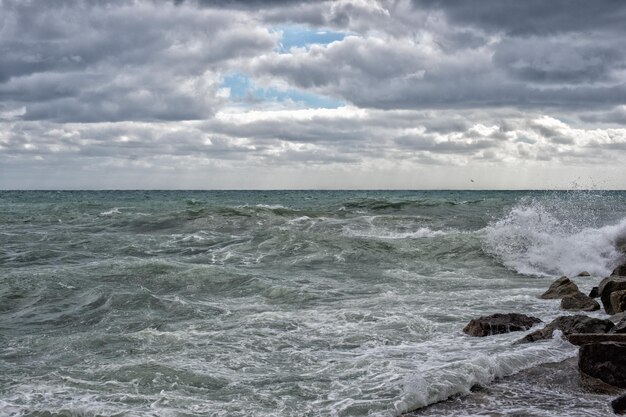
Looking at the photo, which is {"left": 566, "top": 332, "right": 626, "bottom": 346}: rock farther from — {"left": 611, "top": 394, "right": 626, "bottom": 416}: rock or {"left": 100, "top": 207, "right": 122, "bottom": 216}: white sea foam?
{"left": 100, "top": 207, "right": 122, "bottom": 216}: white sea foam

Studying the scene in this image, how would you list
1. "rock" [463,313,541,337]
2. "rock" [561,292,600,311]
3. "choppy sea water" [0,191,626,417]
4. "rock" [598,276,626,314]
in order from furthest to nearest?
"rock" [561,292,600,311], "rock" [598,276,626,314], "rock" [463,313,541,337], "choppy sea water" [0,191,626,417]

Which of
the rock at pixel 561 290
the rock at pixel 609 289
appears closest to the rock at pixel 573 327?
the rock at pixel 609 289

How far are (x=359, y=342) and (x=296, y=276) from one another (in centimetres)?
768

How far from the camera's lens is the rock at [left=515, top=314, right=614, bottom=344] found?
919cm

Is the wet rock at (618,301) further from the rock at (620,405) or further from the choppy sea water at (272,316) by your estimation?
the rock at (620,405)

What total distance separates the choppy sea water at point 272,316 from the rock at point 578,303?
28 cm

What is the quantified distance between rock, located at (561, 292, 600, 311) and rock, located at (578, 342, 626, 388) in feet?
15.4

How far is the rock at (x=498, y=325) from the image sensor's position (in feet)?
32.7

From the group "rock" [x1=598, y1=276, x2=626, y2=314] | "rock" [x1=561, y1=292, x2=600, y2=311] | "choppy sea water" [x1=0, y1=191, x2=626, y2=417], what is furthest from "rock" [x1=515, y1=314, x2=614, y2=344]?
"rock" [x1=561, y1=292, x2=600, y2=311]

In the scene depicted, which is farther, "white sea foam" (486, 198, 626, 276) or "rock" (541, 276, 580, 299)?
"white sea foam" (486, 198, 626, 276)

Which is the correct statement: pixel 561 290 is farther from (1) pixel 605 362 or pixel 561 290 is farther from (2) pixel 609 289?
(1) pixel 605 362

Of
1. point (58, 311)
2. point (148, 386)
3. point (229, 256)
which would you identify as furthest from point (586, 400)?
point (229, 256)

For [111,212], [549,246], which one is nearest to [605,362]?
[549,246]

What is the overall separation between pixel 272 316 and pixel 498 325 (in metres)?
4.01
